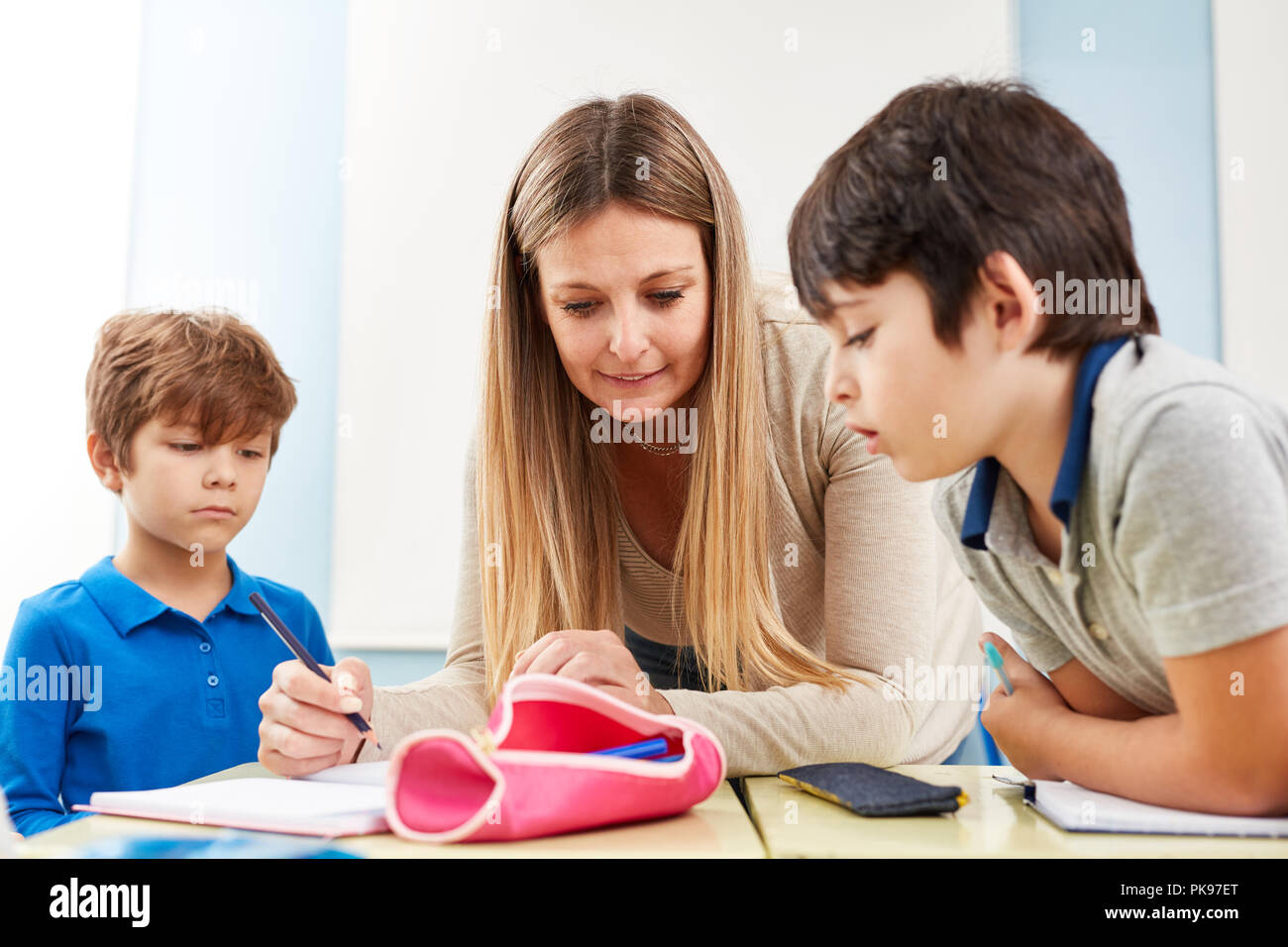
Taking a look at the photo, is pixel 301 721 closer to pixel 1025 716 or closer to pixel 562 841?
pixel 562 841

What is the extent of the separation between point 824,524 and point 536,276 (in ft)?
1.50

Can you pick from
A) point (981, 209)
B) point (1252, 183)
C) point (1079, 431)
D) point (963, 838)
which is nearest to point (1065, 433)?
point (1079, 431)

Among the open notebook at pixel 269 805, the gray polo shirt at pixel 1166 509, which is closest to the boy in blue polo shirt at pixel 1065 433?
the gray polo shirt at pixel 1166 509

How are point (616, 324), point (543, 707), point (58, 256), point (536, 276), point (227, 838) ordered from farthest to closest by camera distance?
point (58, 256) → point (536, 276) → point (616, 324) → point (543, 707) → point (227, 838)

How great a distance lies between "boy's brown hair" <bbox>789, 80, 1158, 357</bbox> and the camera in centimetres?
66

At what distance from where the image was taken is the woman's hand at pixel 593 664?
79 cm

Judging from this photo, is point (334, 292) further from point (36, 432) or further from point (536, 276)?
point (536, 276)

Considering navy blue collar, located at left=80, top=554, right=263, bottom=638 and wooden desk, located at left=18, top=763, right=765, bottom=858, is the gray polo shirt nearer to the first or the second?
wooden desk, located at left=18, top=763, right=765, bottom=858

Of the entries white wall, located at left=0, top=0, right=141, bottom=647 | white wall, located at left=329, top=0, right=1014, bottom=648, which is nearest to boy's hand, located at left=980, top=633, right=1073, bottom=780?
white wall, located at left=329, top=0, right=1014, bottom=648

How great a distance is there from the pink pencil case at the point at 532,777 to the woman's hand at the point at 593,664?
0.37 feet

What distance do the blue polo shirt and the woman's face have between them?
0.63 m

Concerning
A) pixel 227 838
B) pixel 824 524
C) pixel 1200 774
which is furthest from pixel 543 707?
pixel 824 524

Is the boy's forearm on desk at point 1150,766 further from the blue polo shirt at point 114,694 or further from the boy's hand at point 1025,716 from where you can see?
the blue polo shirt at point 114,694

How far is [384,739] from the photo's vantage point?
91 cm
